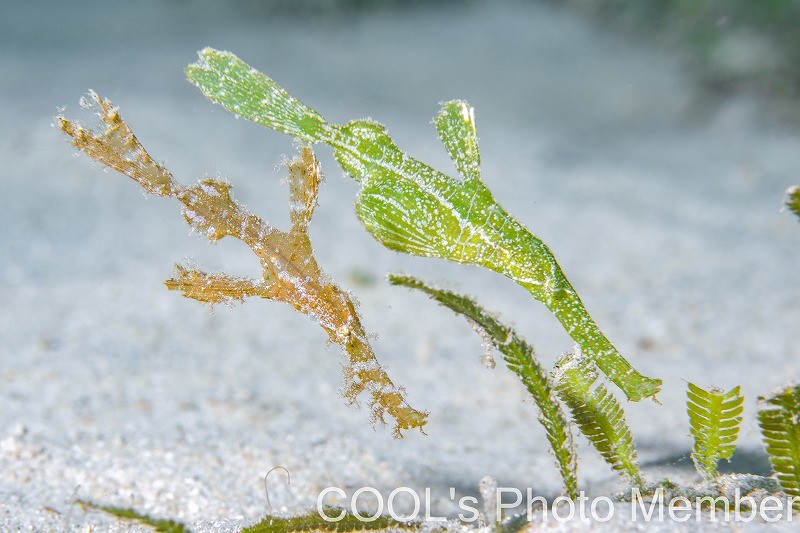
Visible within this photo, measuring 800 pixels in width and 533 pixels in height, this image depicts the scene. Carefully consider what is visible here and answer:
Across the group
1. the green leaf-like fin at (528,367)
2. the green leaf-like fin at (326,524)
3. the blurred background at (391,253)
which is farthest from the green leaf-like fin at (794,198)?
the green leaf-like fin at (326,524)

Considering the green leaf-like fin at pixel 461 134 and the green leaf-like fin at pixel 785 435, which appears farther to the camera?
the green leaf-like fin at pixel 461 134

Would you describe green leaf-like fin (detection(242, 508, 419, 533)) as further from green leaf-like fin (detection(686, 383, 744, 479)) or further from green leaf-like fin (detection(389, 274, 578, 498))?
green leaf-like fin (detection(686, 383, 744, 479))

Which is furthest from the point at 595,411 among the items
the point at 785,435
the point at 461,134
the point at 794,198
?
the point at 461,134

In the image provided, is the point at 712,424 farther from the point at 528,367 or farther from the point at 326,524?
the point at 326,524

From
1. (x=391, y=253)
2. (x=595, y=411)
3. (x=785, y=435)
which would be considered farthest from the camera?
(x=391, y=253)

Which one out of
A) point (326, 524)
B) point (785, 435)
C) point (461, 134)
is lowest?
point (326, 524)

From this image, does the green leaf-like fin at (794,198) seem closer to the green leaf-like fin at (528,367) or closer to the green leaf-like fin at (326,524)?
the green leaf-like fin at (528,367)

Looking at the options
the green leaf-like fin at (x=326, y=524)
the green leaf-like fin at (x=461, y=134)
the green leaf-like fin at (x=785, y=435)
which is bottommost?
the green leaf-like fin at (x=326, y=524)
